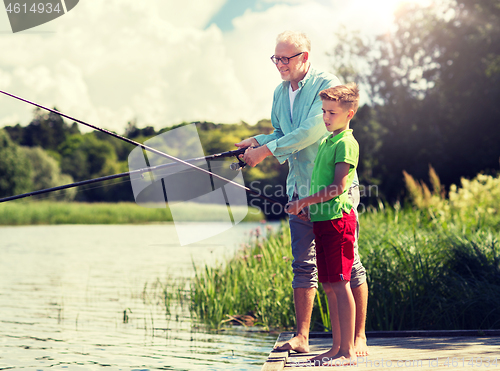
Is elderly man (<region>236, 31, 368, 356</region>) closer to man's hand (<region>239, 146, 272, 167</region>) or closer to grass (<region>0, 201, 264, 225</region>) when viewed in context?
man's hand (<region>239, 146, 272, 167</region>)

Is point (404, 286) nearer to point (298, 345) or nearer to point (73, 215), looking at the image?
point (298, 345)

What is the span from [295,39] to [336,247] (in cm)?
119

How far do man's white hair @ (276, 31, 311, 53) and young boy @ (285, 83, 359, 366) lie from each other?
469 millimetres

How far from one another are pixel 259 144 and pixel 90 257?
33.8 ft

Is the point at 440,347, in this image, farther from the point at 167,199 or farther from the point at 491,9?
the point at 491,9

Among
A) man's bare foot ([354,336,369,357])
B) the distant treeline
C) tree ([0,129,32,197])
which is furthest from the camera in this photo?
tree ([0,129,32,197])

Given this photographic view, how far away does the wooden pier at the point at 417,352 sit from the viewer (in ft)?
8.30

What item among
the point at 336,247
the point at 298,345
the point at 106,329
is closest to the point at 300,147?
the point at 336,247

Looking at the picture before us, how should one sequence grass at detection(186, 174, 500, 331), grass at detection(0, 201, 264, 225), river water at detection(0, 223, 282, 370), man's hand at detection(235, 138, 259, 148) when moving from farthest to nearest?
grass at detection(0, 201, 264, 225) < grass at detection(186, 174, 500, 331) < river water at detection(0, 223, 282, 370) < man's hand at detection(235, 138, 259, 148)

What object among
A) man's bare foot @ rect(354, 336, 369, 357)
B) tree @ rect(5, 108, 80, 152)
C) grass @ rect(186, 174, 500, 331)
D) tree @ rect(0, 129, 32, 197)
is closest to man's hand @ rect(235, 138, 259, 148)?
man's bare foot @ rect(354, 336, 369, 357)

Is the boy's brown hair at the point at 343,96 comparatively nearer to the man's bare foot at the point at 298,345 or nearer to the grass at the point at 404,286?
the man's bare foot at the point at 298,345

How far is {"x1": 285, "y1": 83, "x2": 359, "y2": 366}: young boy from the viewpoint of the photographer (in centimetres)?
247

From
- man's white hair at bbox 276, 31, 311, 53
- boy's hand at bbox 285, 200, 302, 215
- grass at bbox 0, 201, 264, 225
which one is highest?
grass at bbox 0, 201, 264, 225

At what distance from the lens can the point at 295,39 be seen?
2.85 metres
